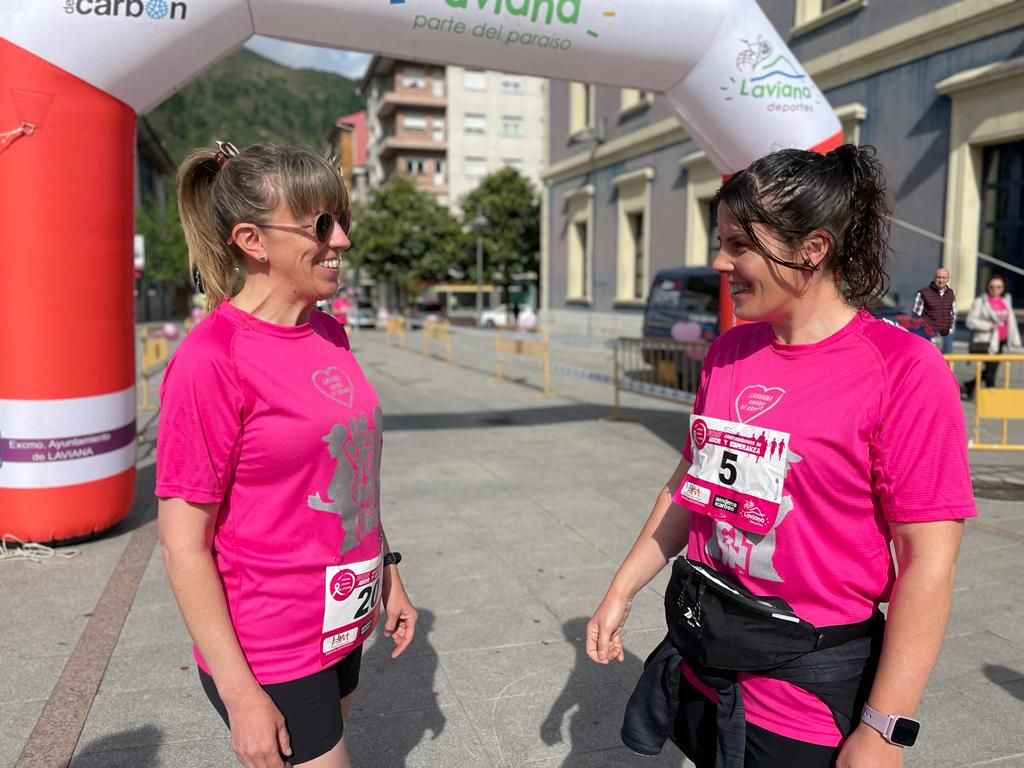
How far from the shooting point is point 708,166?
730 inches

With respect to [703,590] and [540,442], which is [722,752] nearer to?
[703,590]

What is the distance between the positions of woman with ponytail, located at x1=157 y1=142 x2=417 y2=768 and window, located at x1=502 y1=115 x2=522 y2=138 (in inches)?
2119

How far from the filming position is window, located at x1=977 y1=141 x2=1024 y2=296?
1208 cm

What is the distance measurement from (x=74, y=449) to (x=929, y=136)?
42.8 feet

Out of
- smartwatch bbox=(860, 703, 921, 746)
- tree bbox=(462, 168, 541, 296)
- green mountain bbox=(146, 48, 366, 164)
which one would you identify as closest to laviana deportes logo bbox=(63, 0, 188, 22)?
smartwatch bbox=(860, 703, 921, 746)

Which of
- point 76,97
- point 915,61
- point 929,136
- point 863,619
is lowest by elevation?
point 863,619

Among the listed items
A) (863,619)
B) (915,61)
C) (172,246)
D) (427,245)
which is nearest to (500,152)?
(427,245)

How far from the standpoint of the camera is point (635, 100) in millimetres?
21781

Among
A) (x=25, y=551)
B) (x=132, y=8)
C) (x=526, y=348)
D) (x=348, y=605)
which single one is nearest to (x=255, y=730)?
(x=348, y=605)

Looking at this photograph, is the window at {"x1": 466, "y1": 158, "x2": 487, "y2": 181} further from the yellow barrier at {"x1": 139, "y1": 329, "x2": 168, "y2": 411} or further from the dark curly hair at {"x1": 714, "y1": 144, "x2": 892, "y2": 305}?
the dark curly hair at {"x1": 714, "y1": 144, "x2": 892, "y2": 305}

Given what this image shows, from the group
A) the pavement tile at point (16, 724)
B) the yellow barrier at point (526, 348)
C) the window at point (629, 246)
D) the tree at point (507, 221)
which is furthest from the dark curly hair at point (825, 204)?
the tree at point (507, 221)

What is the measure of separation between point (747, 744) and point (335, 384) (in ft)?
3.54

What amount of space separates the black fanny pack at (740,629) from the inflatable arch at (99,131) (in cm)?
407

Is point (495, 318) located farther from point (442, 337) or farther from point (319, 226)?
point (319, 226)
